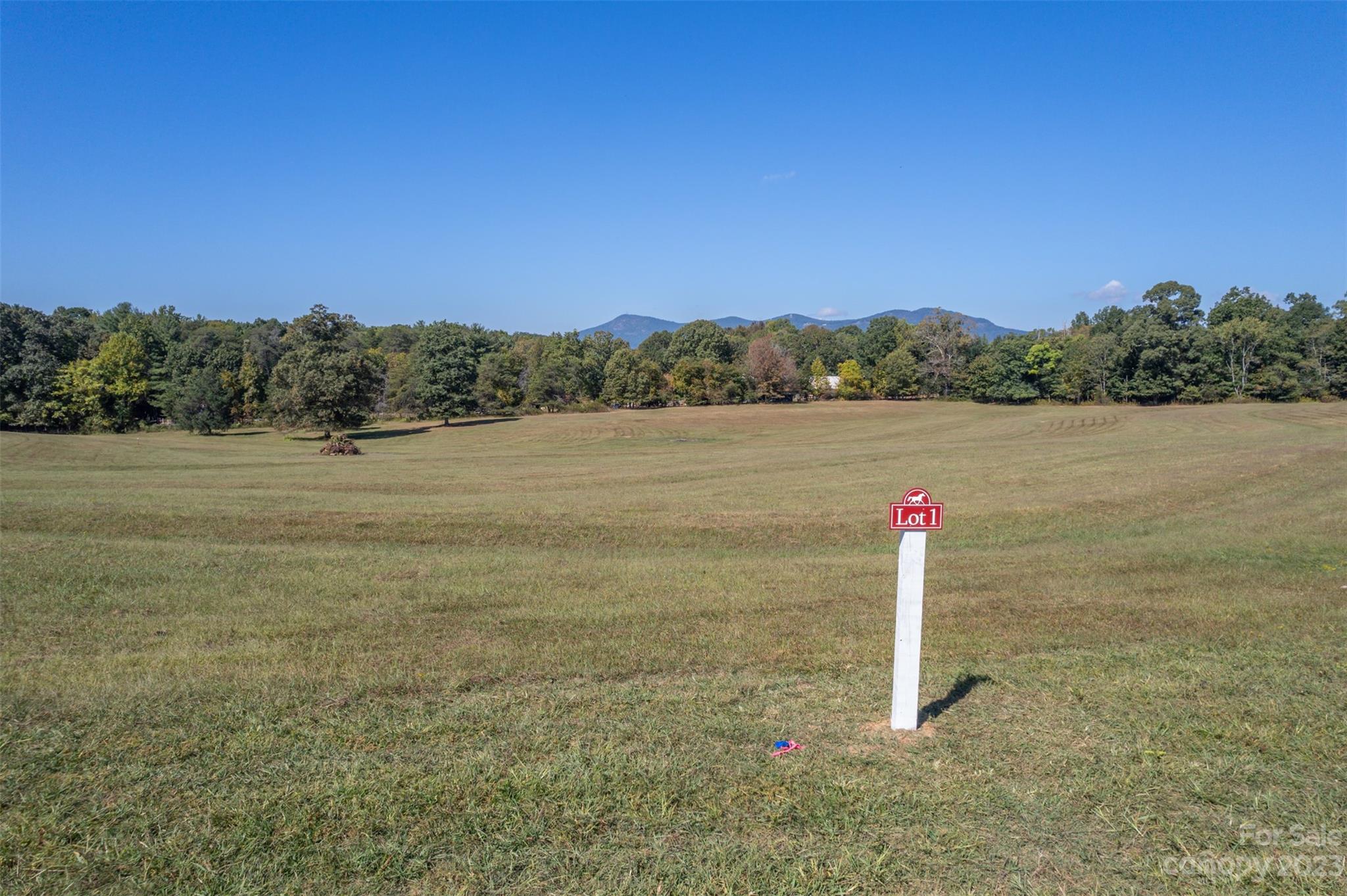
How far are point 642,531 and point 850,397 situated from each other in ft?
334

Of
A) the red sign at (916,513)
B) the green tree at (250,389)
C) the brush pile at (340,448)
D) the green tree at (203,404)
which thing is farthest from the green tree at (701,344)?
the red sign at (916,513)

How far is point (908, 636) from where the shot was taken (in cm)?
598

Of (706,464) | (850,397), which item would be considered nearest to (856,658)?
(706,464)

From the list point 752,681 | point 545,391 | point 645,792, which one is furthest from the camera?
point 545,391

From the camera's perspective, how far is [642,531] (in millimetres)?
17828

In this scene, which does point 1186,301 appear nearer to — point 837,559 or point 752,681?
point 837,559

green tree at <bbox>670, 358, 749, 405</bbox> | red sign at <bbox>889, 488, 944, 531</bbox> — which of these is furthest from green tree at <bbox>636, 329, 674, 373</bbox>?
red sign at <bbox>889, 488, 944, 531</bbox>

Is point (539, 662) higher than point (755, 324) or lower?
lower

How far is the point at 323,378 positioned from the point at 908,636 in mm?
62632

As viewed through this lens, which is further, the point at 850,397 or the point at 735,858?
the point at 850,397

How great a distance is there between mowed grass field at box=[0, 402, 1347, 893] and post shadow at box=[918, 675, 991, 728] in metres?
0.10

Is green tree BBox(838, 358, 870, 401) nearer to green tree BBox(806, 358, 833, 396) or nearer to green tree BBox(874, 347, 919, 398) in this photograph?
green tree BBox(874, 347, 919, 398)

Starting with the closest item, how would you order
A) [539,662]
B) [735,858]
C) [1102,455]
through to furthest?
[735,858]
[539,662]
[1102,455]

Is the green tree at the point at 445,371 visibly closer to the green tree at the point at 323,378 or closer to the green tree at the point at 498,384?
the green tree at the point at 498,384
